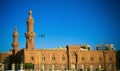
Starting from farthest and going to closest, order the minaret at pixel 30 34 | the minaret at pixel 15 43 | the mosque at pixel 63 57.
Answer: the minaret at pixel 15 43 < the minaret at pixel 30 34 < the mosque at pixel 63 57

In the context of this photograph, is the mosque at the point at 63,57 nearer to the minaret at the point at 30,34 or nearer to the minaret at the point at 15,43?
the minaret at the point at 30,34

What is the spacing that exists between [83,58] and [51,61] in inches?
359

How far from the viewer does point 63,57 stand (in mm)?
65500

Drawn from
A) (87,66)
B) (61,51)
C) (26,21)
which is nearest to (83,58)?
(87,66)

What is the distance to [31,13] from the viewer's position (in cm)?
6769

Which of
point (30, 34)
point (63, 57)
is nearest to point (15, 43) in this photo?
point (30, 34)

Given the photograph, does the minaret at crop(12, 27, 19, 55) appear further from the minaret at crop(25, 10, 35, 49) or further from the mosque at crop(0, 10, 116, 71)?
the minaret at crop(25, 10, 35, 49)

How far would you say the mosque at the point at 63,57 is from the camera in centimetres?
6256

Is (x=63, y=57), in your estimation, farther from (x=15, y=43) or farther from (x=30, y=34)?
(x=15, y=43)

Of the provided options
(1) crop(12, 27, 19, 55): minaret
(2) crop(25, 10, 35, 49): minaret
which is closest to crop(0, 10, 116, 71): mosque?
(2) crop(25, 10, 35, 49): minaret

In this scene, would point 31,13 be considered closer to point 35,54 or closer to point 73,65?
point 35,54

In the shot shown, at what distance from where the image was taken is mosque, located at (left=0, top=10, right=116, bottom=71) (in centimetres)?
6256

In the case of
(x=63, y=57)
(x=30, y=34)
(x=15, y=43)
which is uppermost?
(x=30, y=34)

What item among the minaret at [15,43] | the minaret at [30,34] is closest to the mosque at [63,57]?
the minaret at [30,34]
